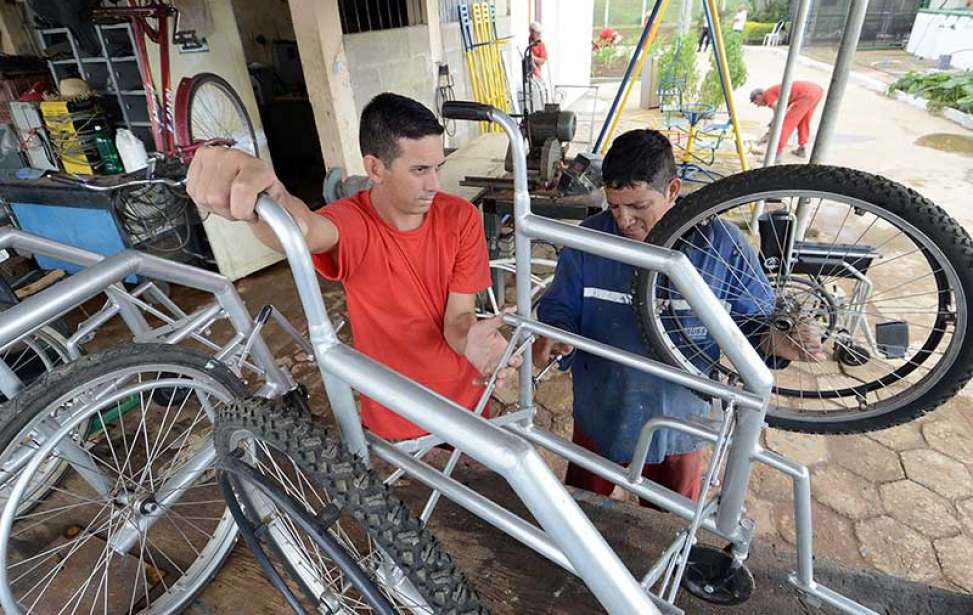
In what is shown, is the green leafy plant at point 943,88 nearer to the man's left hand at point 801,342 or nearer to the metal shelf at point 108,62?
the man's left hand at point 801,342

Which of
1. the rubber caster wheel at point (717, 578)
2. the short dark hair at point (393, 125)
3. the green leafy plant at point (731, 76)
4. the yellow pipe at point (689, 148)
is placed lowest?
the yellow pipe at point (689, 148)

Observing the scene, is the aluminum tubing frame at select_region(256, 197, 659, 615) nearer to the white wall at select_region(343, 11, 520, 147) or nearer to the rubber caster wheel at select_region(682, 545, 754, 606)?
the rubber caster wheel at select_region(682, 545, 754, 606)

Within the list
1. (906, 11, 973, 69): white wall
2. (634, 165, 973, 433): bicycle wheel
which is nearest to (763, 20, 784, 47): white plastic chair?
(906, 11, 973, 69): white wall

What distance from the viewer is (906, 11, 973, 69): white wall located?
33.8 ft

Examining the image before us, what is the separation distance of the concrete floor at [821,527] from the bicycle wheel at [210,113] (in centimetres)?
106

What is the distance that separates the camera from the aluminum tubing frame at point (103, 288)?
32.2 inches

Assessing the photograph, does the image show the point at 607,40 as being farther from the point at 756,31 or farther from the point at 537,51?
the point at 537,51

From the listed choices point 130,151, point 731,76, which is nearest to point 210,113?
point 130,151

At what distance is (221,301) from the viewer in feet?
3.89

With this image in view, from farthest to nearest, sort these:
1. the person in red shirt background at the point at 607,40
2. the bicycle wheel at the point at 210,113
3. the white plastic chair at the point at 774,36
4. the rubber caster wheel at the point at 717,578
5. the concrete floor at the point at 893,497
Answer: the white plastic chair at the point at 774,36 → the person in red shirt background at the point at 607,40 → the bicycle wheel at the point at 210,113 → the concrete floor at the point at 893,497 → the rubber caster wheel at the point at 717,578

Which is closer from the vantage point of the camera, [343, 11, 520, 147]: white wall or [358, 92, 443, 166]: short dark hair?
[358, 92, 443, 166]: short dark hair

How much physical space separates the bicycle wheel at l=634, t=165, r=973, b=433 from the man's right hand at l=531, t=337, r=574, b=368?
0.31m

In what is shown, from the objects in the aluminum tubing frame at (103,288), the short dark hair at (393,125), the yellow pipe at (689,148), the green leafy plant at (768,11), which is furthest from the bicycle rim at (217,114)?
the green leafy plant at (768,11)

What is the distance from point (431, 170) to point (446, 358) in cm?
53
